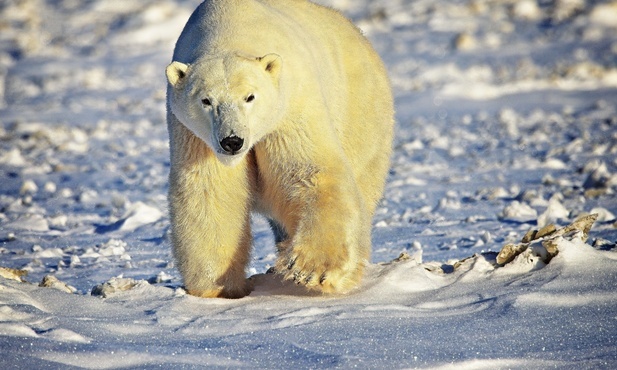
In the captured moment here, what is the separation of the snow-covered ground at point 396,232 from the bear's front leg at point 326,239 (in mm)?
95

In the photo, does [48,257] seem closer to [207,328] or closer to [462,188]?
[207,328]

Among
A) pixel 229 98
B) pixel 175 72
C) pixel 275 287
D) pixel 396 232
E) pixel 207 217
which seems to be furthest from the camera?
pixel 396 232

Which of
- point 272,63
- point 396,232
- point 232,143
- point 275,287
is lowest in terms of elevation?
point 396,232

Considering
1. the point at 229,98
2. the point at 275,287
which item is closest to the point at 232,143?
the point at 229,98

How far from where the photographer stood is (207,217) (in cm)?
355

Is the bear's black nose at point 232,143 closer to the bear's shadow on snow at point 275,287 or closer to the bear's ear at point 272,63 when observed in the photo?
the bear's ear at point 272,63

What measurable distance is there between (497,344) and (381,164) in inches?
81.3

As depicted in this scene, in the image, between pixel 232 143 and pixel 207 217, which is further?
pixel 207 217

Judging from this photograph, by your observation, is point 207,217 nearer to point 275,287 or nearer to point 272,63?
point 275,287

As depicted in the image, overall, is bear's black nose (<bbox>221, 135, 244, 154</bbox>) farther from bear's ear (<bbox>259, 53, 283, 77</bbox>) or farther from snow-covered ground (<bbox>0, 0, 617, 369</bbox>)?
snow-covered ground (<bbox>0, 0, 617, 369</bbox>)

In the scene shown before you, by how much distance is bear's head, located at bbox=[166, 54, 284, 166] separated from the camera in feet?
10.6

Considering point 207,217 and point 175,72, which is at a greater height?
point 175,72

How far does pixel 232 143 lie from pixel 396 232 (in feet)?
7.04

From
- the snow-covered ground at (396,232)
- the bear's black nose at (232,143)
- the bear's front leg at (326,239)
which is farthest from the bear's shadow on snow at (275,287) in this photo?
the bear's black nose at (232,143)
